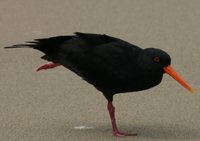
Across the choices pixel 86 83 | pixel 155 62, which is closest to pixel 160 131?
pixel 155 62

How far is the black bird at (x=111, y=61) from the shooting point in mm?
5523

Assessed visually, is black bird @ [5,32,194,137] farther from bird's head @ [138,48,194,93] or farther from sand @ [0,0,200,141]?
sand @ [0,0,200,141]

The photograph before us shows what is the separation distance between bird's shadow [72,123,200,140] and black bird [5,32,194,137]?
168mm

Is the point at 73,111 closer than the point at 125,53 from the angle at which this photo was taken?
No

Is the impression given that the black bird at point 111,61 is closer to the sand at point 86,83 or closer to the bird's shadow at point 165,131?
the bird's shadow at point 165,131

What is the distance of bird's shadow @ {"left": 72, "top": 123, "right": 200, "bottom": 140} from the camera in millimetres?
5789

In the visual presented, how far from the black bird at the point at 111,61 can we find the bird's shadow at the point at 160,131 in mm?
168

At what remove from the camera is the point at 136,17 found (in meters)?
10.3

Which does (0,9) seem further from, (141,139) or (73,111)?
(141,139)

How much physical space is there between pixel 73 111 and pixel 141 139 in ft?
3.16

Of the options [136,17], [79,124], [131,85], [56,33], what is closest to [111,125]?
[79,124]

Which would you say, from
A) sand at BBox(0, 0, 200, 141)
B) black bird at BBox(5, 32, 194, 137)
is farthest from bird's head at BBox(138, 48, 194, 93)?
sand at BBox(0, 0, 200, 141)

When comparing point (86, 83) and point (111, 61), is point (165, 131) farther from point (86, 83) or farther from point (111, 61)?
point (86, 83)

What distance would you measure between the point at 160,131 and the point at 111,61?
80 cm
